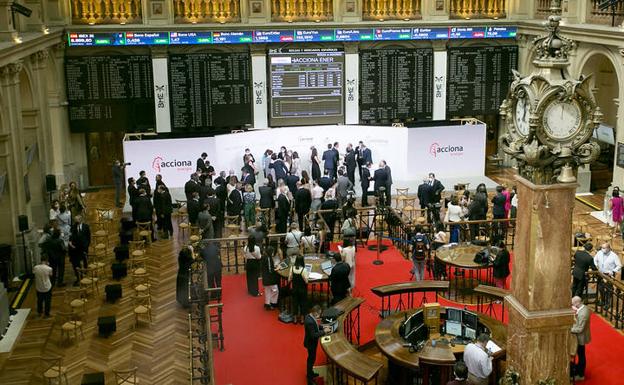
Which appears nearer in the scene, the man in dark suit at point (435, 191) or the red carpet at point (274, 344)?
the red carpet at point (274, 344)

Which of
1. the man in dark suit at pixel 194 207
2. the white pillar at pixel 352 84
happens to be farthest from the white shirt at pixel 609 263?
the white pillar at pixel 352 84

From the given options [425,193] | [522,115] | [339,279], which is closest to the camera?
[522,115]

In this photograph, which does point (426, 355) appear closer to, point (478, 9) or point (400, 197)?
point (400, 197)

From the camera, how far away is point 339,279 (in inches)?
506

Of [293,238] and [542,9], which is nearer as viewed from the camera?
[293,238]

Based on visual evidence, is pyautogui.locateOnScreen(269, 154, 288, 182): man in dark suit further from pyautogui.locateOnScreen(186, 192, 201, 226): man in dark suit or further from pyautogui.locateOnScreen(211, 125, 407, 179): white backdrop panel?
pyautogui.locateOnScreen(186, 192, 201, 226): man in dark suit

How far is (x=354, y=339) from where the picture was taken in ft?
42.0

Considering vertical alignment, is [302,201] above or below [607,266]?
above

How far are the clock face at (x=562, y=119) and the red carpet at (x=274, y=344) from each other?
14.4 ft

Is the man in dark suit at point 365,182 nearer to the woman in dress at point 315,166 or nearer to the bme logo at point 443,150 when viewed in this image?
the woman in dress at point 315,166

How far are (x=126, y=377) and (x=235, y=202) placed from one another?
23.2 ft

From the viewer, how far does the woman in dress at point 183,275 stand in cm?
1391

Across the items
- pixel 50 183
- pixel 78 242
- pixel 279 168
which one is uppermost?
pixel 279 168

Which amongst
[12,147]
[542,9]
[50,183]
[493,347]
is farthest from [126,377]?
[542,9]
